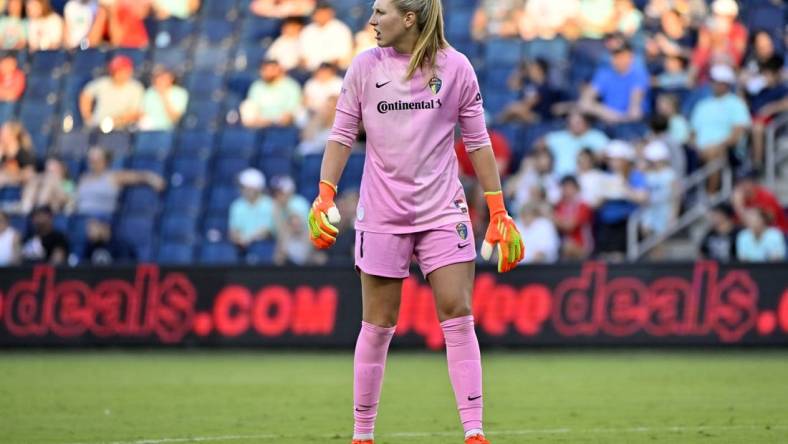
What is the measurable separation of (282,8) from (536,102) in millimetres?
4762

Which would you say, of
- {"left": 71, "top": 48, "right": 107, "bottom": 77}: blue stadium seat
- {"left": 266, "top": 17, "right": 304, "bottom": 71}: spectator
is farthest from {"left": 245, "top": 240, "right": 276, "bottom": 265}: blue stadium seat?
{"left": 71, "top": 48, "right": 107, "bottom": 77}: blue stadium seat

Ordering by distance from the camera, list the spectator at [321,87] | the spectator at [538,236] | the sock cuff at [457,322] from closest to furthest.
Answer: the sock cuff at [457,322] → the spectator at [538,236] → the spectator at [321,87]

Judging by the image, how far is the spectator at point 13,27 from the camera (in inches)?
888

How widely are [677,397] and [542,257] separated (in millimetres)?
5768

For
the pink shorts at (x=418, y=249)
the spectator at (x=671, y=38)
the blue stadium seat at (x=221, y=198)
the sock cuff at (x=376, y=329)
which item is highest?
the spectator at (x=671, y=38)

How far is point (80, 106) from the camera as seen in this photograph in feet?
70.1

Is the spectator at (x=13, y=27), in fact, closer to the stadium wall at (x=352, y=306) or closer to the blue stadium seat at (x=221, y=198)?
the blue stadium seat at (x=221, y=198)

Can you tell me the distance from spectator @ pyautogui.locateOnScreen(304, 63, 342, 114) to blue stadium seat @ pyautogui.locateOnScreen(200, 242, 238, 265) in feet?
6.97

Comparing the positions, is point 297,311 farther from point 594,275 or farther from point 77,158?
point 77,158

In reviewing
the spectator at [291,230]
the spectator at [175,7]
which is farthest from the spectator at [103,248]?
the spectator at [175,7]

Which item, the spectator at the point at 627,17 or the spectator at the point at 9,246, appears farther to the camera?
the spectator at the point at 627,17

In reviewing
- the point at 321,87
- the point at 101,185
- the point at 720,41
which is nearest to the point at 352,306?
the point at 321,87

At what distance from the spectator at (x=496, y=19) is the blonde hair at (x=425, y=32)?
1315 cm

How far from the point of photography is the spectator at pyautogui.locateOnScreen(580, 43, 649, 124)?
57.3 feet
